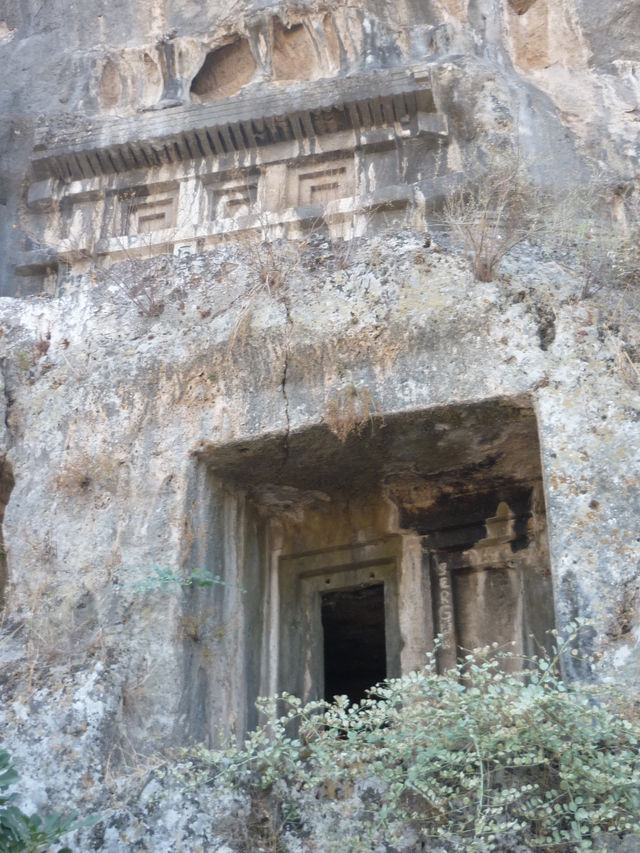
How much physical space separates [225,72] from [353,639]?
6.19 metres

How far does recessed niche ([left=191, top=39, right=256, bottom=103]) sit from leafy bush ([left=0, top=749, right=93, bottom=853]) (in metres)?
8.42

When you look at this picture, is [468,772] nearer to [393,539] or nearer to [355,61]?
[393,539]

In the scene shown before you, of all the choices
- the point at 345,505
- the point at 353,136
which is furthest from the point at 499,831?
the point at 353,136

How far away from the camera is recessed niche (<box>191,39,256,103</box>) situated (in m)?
12.2

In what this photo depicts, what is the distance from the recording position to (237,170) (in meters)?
11.6

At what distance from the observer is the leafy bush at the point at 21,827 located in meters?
5.15

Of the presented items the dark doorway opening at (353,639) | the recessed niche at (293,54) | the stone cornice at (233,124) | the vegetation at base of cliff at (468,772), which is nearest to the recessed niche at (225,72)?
the recessed niche at (293,54)

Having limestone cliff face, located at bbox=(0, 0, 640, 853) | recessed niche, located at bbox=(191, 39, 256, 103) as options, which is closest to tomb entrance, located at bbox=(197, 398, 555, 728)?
limestone cliff face, located at bbox=(0, 0, 640, 853)

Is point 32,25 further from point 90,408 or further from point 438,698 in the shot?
point 438,698

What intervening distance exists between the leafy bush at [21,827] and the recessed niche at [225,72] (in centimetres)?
842

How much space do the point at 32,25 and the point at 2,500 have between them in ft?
23.0

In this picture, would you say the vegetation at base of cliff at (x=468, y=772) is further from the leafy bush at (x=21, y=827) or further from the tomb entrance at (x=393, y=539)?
the tomb entrance at (x=393, y=539)

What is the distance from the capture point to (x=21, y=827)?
17.1 feet

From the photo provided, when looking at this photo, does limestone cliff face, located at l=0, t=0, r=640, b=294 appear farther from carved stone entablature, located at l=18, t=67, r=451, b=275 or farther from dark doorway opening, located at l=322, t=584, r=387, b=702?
dark doorway opening, located at l=322, t=584, r=387, b=702
